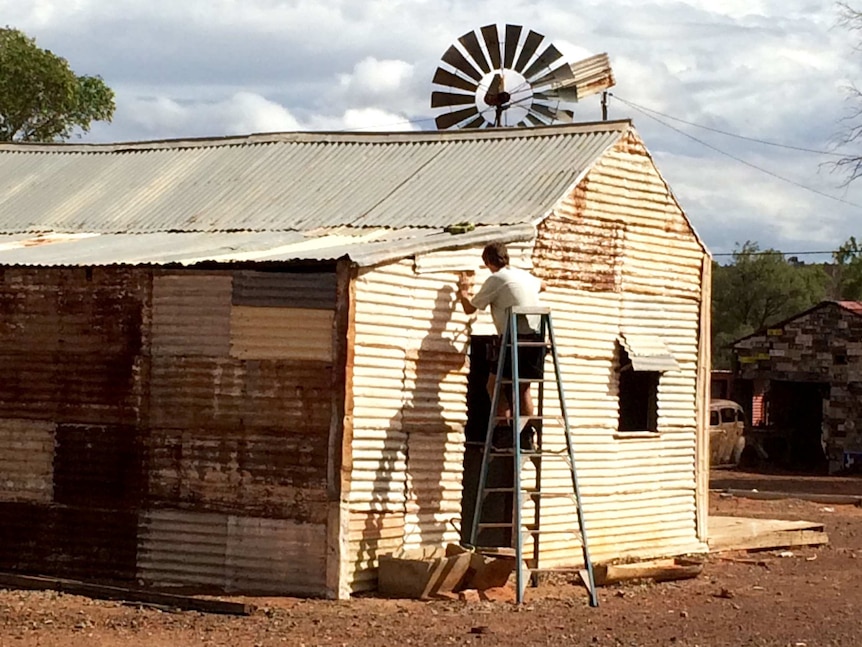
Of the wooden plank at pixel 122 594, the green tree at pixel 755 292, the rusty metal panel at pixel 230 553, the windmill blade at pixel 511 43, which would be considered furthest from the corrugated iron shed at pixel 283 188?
the green tree at pixel 755 292

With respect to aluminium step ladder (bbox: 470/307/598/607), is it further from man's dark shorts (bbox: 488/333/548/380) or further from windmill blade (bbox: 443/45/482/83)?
windmill blade (bbox: 443/45/482/83)

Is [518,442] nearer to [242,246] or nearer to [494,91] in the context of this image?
[242,246]

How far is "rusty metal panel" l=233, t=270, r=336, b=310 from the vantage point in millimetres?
12359

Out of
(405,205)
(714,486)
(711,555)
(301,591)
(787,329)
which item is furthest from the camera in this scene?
(787,329)

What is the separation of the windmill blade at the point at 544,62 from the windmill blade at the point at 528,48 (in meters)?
0.11

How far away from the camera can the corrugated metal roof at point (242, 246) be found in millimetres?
12398

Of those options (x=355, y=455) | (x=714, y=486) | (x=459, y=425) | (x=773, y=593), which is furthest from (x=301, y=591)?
(x=714, y=486)

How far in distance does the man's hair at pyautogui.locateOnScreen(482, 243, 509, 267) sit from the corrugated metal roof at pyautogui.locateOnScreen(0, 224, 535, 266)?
0.23m

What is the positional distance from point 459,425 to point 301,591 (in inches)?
83.4

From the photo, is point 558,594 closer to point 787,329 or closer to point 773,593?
point 773,593

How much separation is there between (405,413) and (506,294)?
51.3 inches

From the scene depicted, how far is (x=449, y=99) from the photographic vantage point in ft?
75.3

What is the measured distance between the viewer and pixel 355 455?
12367mm

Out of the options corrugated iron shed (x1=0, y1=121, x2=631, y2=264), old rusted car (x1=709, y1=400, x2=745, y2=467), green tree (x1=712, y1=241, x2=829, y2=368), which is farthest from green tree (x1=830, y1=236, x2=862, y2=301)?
corrugated iron shed (x1=0, y1=121, x2=631, y2=264)
